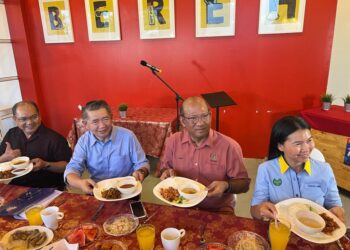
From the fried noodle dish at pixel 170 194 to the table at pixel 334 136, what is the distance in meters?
1.92

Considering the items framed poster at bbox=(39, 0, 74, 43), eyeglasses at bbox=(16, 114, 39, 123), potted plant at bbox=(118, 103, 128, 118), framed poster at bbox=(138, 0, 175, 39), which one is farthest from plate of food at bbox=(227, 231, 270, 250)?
framed poster at bbox=(39, 0, 74, 43)

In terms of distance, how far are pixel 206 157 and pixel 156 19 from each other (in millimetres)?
2204

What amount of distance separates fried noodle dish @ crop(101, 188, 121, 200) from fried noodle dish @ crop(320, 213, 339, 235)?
0.91m

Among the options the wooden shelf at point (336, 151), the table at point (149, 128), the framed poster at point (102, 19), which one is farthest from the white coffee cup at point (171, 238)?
the framed poster at point (102, 19)

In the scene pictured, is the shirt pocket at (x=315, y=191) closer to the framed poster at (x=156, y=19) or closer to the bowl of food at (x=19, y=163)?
the bowl of food at (x=19, y=163)

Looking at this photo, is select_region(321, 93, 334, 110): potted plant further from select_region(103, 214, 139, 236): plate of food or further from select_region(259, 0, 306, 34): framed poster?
select_region(103, 214, 139, 236): plate of food

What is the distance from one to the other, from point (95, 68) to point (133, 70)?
1.85 feet

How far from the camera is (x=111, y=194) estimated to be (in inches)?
49.6

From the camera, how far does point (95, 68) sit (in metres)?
3.56

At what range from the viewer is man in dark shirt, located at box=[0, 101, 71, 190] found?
5.93 ft

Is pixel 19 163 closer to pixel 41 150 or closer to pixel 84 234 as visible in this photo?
pixel 41 150

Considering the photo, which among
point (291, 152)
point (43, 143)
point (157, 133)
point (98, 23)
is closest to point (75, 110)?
A: point (98, 23)

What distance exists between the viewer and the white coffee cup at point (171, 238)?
93 centimetres

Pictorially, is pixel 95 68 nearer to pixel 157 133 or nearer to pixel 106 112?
pixel 157 133
